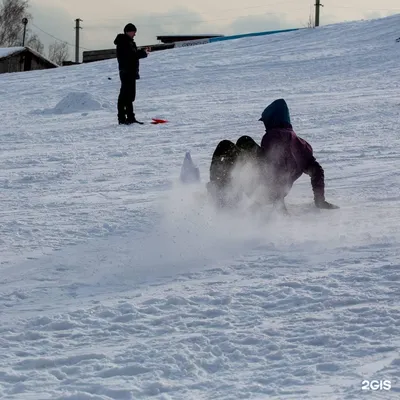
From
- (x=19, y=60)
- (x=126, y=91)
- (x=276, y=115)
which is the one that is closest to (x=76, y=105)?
(x=126, y=91)

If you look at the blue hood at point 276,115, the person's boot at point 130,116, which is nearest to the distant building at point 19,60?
the person's boot at point 130,116

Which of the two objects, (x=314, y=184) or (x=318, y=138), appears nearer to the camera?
(x=314, y=184)

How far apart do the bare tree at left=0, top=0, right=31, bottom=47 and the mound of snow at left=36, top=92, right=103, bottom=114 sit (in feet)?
153

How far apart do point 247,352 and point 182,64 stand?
16.6m

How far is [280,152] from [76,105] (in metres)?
8.59

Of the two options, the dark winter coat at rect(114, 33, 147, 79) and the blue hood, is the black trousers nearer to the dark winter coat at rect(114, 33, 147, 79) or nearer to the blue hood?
the dark winter coat at rect(114, 33, 147, 79)

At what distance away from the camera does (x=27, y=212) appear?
6871 mm

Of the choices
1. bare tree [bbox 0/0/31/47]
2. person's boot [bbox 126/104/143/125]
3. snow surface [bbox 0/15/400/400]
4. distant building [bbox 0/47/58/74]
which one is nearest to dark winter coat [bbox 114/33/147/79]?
person's boot [bbox 126/104/143/125]

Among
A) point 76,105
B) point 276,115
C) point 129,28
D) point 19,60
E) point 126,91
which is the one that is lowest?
point 276,115

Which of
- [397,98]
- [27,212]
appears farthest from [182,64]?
[27,212]

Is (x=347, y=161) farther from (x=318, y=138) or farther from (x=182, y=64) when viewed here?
(x=182, y=64)

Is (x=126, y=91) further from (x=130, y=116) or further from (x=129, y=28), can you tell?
(x=129, y=28)

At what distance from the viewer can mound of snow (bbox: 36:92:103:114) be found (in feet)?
46.4

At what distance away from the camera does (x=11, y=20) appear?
194ft
